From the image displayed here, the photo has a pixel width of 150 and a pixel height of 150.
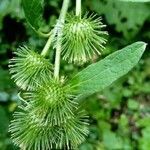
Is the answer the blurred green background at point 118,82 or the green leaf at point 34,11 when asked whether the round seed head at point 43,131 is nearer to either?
the green leaf at point 34,11

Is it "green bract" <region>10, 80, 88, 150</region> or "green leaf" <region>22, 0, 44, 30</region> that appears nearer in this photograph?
"green bract" <region>10, 80, 88, 150</region>

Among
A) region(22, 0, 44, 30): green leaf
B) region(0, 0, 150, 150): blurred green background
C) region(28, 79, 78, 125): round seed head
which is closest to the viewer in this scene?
region(28, 79, 78, 125): round seed head

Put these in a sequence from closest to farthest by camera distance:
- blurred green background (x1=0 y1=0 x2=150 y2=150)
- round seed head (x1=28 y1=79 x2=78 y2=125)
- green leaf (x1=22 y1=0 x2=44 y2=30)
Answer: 1. round seed head (x1=28 y1=79 x2=78 y2=125)
2. green leaf (x1=22 y1=0 x2=44 y2=30)
3. blurred green background (x1=0 y1=0 x2=150 y2=150)

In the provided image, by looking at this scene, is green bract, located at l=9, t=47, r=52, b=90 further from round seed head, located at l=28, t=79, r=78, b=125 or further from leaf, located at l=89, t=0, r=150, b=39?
leaf, located at l=89, t=0, r=150, b=39

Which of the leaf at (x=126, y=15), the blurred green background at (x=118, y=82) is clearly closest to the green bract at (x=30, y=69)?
the blurred green background at (x=118, y=82)

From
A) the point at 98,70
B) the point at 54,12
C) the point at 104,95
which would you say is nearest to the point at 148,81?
the point at 104,95

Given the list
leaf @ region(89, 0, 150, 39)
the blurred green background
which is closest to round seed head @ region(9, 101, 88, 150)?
the blurred green background


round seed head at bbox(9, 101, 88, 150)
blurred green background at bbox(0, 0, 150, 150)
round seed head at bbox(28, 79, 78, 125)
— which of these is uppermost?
blurred green background at bbox(0, 0, 150, 150)

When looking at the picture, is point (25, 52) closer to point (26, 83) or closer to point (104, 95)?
point (26, 83)
